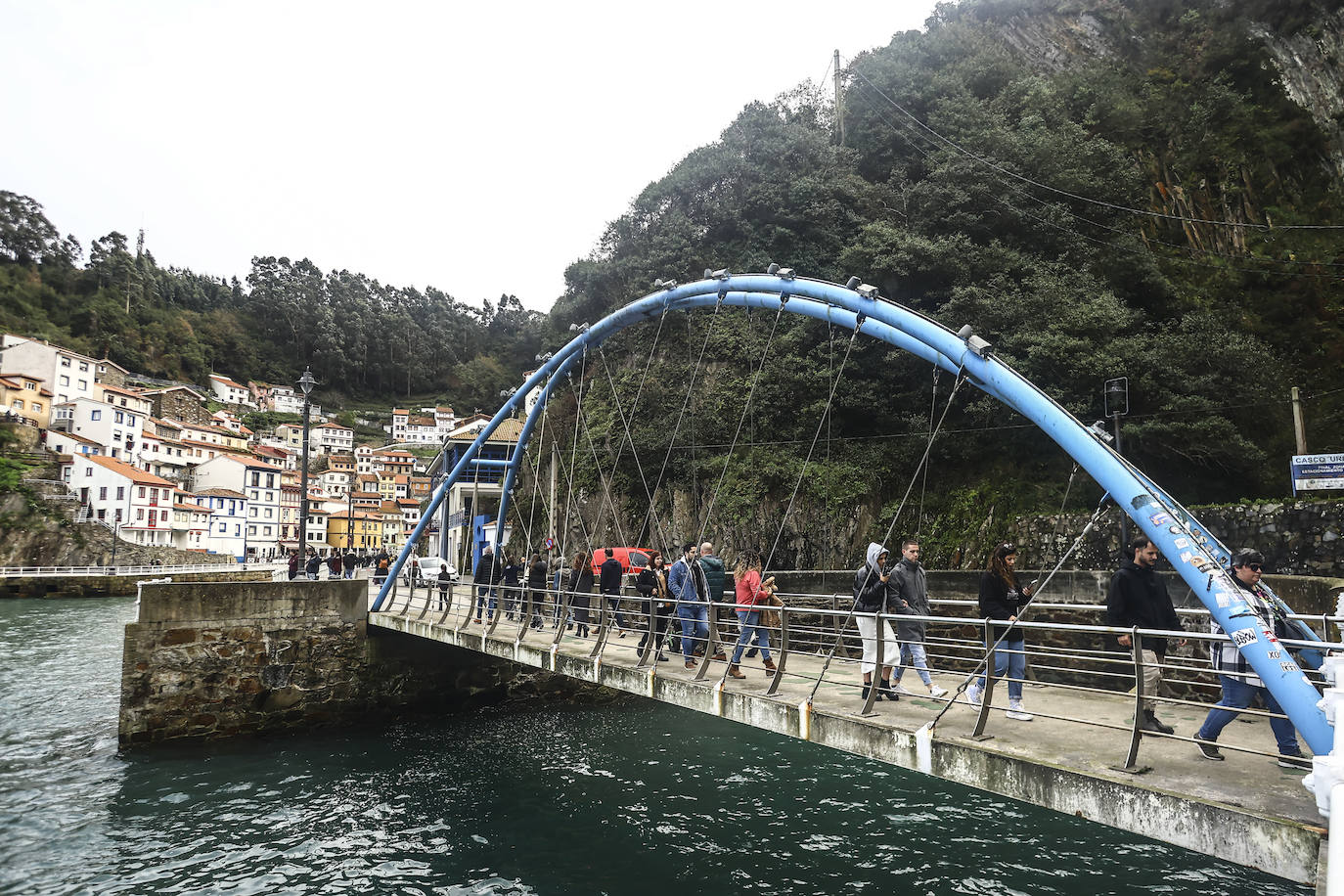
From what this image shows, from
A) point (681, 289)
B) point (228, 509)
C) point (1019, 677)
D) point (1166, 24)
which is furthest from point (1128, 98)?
point (228, 509)

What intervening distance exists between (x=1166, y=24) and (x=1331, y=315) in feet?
55.7

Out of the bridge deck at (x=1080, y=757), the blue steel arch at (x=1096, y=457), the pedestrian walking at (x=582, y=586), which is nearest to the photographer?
the bridge deck at (x=1080, y=757)

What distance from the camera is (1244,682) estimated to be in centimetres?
538

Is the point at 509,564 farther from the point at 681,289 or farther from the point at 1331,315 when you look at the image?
the point at 1331,315

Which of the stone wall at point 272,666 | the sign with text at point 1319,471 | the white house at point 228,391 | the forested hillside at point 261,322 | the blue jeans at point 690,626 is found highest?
the forested hillside at point 261,322

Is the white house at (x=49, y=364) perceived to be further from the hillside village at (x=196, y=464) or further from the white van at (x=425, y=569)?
the white van at (x=425, y=569)

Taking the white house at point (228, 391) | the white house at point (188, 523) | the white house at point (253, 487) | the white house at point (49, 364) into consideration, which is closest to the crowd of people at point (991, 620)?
the white house at point (188, 523)

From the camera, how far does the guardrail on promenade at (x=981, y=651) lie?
5.13 m

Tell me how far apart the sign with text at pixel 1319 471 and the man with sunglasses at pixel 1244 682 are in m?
8.73

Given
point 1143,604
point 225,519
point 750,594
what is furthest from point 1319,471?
point 225,519

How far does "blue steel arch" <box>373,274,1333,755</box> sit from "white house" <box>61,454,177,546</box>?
65985mm

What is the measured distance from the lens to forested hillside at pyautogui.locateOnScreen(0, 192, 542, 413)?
96688 millimetres

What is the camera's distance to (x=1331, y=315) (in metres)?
21.9

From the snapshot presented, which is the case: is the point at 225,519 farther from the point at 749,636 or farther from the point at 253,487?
the point at 749,636
